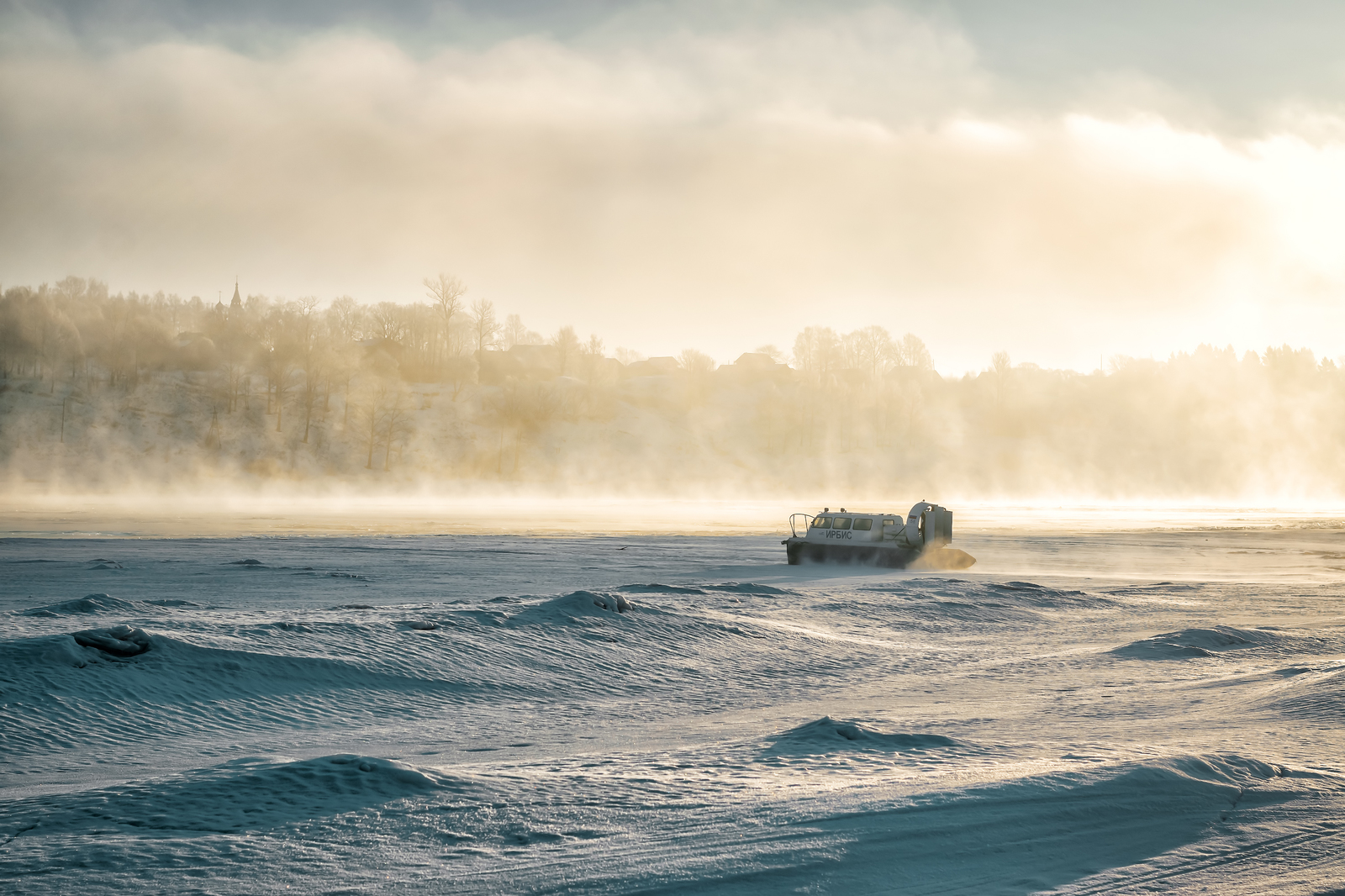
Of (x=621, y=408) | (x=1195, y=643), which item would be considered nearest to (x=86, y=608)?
(x=1195, y=643)

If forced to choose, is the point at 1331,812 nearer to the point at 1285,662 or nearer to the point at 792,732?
the point at 792,732

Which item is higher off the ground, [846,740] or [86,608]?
[86,608]

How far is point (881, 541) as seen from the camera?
29734mm

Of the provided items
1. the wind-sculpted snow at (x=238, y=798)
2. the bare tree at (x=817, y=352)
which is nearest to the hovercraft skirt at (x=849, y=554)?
the wind-sculpted snow at (x=238, y=798)

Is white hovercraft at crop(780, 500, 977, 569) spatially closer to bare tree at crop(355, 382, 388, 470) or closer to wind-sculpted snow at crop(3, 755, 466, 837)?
wind-sculpted snow at crop(3, 755, 466, 837)

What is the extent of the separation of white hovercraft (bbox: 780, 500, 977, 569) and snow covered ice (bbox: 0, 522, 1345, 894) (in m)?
11.8

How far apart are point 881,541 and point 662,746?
2363cm

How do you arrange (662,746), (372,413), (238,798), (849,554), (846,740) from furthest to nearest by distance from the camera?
1. (372,413)
2. (849,554)
3. (662,746)
4. (846,740)
5. (238,798)

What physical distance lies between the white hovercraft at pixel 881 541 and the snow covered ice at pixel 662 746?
1177 centimetres

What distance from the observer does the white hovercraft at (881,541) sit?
29.0 m

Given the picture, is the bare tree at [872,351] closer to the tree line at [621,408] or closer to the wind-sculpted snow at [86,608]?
the tree line at [621,408]

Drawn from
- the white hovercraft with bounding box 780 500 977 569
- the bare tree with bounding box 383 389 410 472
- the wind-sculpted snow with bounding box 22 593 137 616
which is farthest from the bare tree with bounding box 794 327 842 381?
the wind-sculpted snow with bounding box 22 593 137 616

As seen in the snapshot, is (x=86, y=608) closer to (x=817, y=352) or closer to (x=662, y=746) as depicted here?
(x=662, y=746)

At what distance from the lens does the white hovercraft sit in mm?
29016
